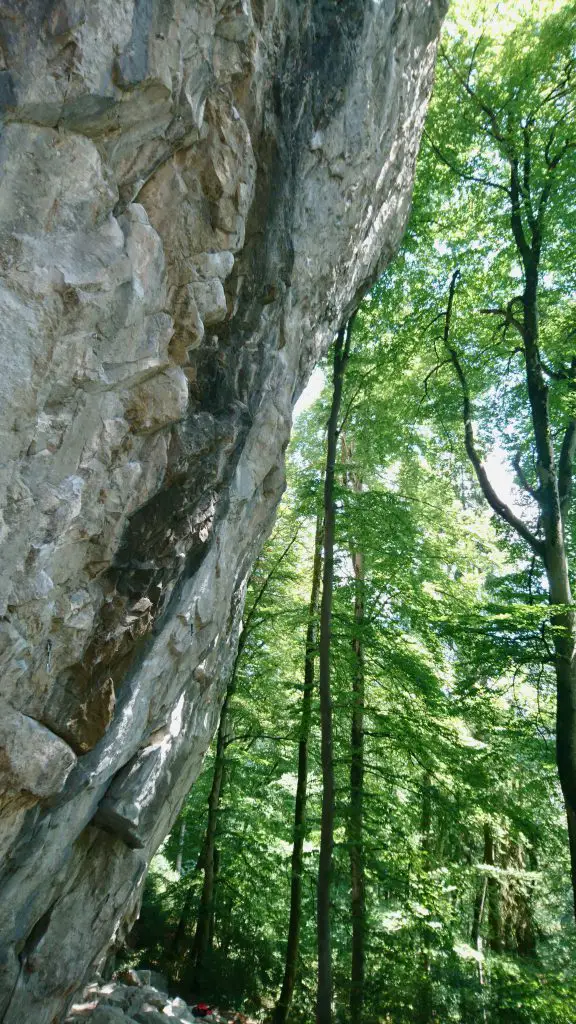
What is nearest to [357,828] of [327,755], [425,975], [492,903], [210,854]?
[327,755]

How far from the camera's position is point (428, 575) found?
966 centimetres

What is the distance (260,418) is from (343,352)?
4807 mm

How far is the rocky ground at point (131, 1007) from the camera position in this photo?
249 inches

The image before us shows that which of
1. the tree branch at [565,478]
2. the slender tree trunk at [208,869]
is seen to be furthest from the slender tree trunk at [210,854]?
the tree branch at [565,478]

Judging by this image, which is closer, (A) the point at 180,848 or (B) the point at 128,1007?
(B) the point at 128,1007

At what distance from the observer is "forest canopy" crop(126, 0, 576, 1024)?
8477mm

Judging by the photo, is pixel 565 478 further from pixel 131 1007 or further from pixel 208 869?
pixel 131 1007

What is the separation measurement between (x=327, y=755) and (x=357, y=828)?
100 centimetres

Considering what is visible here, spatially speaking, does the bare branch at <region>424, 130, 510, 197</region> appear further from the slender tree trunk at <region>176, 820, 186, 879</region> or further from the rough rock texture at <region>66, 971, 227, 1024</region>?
the slender tree trunk at <region>176, 820, 186, 879</region>

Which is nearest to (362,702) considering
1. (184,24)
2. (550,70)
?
(184,24)

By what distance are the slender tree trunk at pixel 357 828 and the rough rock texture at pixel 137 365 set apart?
256cm

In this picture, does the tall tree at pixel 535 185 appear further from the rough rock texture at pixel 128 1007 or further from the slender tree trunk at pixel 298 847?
the rough rock texture at pixel 128 1007

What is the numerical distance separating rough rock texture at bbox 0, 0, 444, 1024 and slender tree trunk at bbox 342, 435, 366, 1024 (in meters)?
2.56

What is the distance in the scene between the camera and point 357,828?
8273 mm
